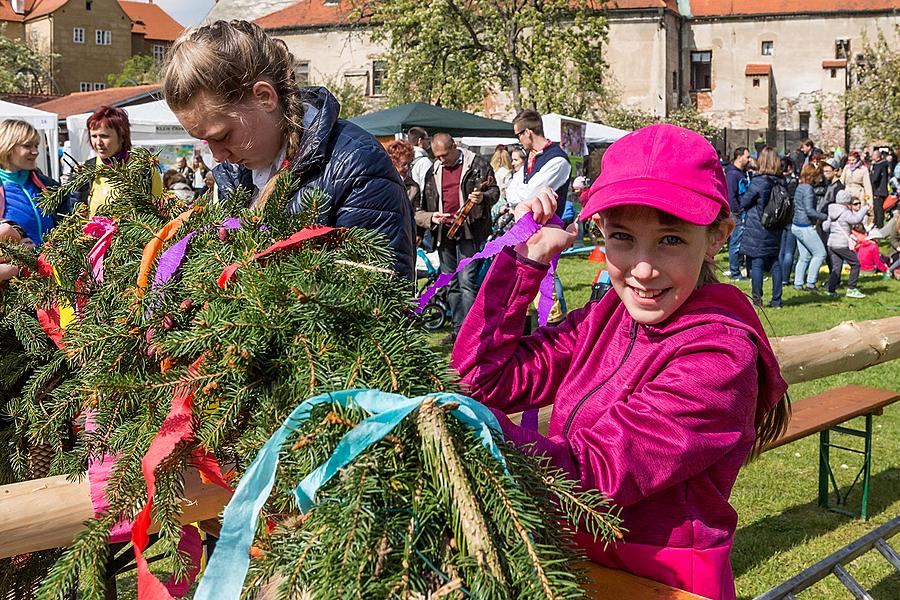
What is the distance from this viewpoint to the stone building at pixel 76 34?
68125 mm

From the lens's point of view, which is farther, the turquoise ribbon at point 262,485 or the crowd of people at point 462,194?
the crowd of people at point 462,194

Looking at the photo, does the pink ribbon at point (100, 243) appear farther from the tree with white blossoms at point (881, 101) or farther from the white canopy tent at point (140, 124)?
the tree with white blossoms at point (881, 101)

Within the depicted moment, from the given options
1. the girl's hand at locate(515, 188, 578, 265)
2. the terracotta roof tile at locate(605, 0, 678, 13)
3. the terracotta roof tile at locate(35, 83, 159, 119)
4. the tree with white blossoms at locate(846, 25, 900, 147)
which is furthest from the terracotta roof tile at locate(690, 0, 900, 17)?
the girl's hand at locate(515, 188, 578, 265)

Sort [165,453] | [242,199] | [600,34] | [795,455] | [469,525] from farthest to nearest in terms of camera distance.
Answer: [600,34] → [795,455] → [242,199] → [165,453] → [469,525]

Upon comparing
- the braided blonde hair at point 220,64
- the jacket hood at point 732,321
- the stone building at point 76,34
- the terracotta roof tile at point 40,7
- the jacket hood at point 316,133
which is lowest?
the jacket hood at point 732,321

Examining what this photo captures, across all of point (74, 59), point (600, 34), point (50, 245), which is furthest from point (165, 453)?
point (74, 59)

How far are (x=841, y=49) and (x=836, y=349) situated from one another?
5030 centimetres

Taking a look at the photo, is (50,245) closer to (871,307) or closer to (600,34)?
(871,307)

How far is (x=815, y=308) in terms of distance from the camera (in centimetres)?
1182

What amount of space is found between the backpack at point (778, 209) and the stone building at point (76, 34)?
62549mm

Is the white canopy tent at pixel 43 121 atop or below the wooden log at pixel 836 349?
atop

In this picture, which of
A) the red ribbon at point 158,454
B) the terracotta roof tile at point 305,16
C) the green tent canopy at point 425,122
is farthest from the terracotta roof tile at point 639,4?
the red ribbon at point 158,454

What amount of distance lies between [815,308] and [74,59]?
221 feet

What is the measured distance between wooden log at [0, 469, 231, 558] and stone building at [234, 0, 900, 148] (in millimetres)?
47982
